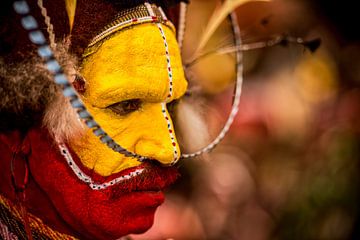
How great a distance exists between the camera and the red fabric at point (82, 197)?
35.1 inches

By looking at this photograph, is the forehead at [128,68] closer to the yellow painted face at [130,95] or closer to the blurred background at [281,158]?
the yellow painted face at [130,95]

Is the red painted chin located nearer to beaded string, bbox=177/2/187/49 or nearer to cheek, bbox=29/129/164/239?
cheek, bbox=29/129/164/239

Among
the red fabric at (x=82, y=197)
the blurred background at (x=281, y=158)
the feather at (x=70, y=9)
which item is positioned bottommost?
the blurred background at (x=281, y=158)

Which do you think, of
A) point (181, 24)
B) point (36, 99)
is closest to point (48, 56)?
point (36, 99)

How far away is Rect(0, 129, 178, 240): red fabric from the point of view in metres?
0.89

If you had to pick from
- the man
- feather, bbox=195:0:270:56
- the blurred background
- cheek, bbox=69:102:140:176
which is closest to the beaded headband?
the man

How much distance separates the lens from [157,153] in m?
0.88

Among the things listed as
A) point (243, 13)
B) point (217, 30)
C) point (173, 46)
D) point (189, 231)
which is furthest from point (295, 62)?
point (173, 46)

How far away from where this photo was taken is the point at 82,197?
899mm

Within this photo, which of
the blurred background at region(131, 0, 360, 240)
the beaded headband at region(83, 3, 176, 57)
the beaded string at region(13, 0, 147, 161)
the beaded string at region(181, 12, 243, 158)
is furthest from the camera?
the blurred background at region(131, 0, 360, 240)

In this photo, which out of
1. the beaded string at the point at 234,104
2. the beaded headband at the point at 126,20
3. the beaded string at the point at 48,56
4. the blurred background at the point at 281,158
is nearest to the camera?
the beaded string at the point at 48,56

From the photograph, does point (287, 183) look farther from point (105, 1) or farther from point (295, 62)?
point (105, 1)

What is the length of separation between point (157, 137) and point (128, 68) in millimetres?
125

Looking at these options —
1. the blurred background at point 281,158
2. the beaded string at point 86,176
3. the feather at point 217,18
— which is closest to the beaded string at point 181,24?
the feather at point 217,18
